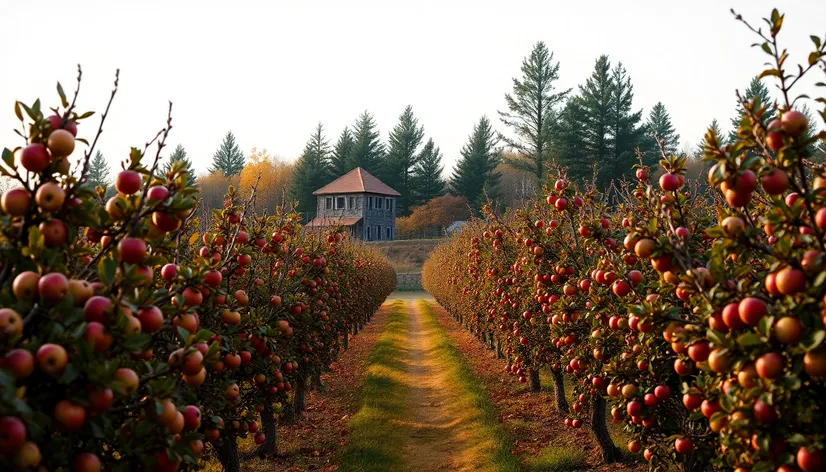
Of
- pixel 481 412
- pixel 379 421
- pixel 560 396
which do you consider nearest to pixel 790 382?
pixel 481 412

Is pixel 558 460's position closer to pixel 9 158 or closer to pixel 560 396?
pixel 560 396

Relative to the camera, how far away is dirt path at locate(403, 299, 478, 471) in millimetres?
8617

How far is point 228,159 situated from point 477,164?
39511mm

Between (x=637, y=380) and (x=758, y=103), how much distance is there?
9.12 feet

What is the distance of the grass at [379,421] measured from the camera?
842cm

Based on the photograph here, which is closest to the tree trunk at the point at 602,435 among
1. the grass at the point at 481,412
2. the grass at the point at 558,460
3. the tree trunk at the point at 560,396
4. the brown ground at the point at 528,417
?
the brown ground at the point at 528,417

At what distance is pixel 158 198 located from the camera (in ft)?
9.14

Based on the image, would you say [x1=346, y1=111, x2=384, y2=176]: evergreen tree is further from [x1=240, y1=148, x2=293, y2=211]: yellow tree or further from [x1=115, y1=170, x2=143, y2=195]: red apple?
[x1=115, y1=170, x2=143, y2=195]: red apple

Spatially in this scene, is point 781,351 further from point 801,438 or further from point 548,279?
point 548,279

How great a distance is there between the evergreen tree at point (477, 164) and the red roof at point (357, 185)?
6874 mm

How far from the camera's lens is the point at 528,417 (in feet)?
34.9

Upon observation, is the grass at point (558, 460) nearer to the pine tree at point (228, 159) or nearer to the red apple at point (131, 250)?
the red apple at point (131, 250)

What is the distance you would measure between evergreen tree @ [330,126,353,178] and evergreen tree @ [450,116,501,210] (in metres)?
12.8

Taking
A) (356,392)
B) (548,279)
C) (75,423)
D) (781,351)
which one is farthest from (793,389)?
(356,392)
